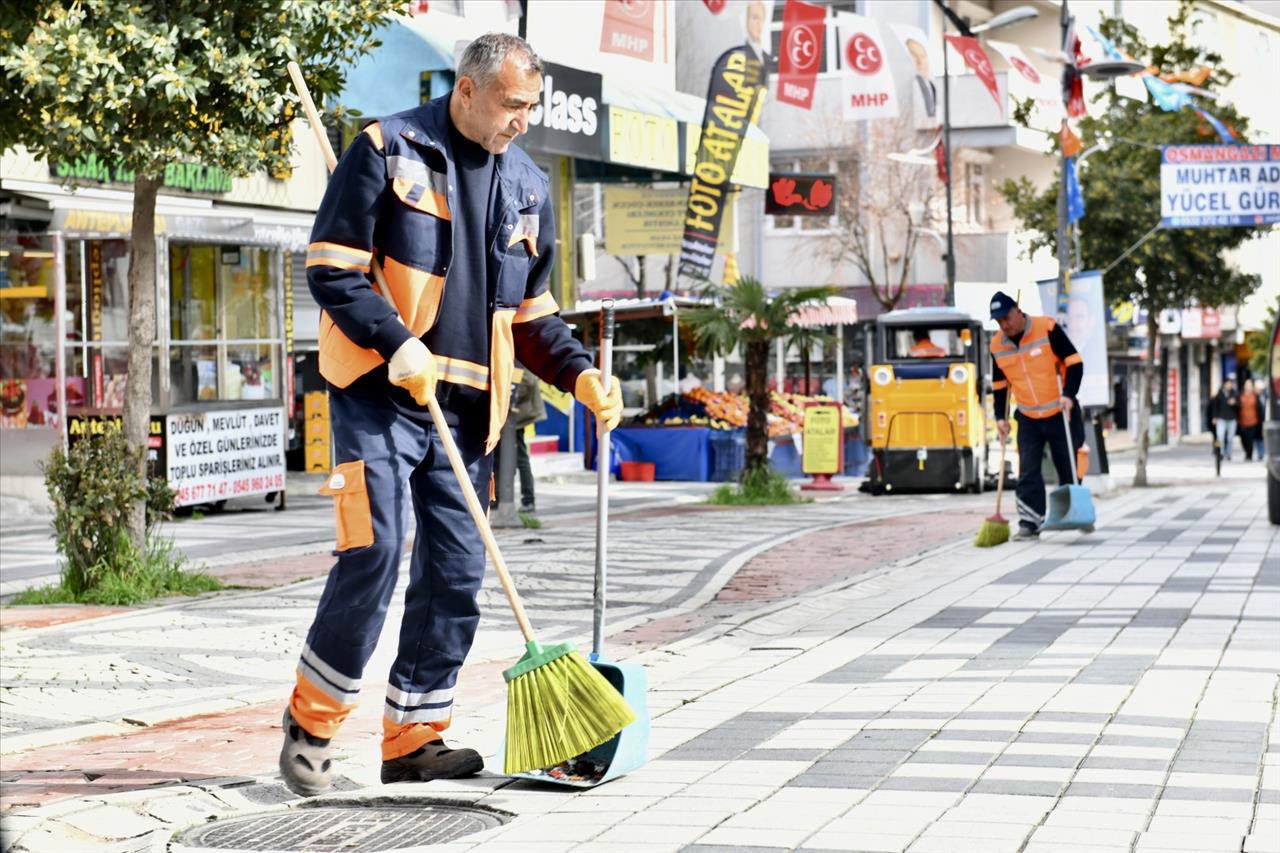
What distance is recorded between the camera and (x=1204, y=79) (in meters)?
28.6

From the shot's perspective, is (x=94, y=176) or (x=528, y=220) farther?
(x=94, y=176)

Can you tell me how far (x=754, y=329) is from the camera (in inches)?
881

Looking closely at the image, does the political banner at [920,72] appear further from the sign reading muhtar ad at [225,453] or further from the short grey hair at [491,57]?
the short grey hair at [491,57]

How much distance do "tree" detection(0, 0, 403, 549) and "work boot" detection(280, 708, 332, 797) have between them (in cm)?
523

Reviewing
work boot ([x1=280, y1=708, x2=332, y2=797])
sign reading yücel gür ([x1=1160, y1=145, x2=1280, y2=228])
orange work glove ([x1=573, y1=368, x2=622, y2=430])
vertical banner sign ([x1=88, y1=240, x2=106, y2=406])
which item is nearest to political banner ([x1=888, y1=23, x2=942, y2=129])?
sign reading yücel gür ([x1=1160, y1=145, x2=1280, y2=228])

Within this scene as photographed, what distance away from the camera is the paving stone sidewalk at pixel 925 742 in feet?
15.9

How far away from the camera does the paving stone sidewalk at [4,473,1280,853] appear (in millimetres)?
4852

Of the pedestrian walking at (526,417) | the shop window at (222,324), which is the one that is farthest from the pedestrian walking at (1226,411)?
the shop window at (222,324)

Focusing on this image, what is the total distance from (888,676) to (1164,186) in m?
19.2

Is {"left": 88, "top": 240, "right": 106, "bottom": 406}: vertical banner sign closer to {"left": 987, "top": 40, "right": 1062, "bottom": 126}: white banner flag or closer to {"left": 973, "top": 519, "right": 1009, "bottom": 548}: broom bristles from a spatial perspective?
{"left": 973, "top": 519, "right": 1009, "bottom": 548}: broom bristles

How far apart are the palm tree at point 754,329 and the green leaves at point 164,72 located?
1109 centimetres

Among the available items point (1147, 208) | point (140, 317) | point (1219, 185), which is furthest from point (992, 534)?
point (1147, 208)

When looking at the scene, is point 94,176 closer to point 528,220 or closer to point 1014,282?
point 528,220

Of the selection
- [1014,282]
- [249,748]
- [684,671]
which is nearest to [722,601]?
[684,671]
